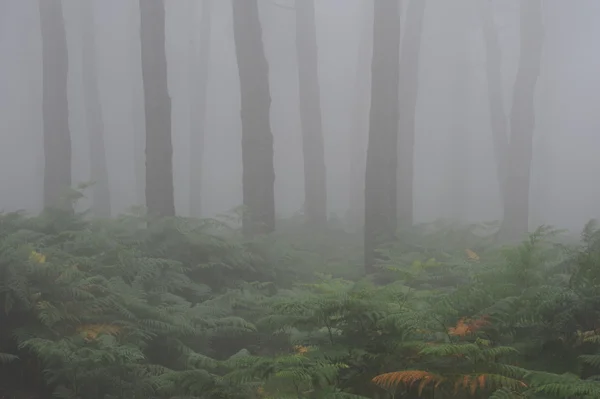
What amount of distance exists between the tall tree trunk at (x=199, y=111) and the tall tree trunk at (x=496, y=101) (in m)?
11.6

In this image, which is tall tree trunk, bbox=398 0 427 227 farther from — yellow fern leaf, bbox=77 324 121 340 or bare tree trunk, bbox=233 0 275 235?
yellow fern leaf, bbox=77 324 121 340

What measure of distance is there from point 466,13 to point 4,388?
1138 inches

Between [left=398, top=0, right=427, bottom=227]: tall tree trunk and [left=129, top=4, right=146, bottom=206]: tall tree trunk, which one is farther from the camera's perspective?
[left=129, top=4, right=146, bottom=206]: tall tree trunk

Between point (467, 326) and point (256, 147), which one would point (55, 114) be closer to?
point (256, 147)

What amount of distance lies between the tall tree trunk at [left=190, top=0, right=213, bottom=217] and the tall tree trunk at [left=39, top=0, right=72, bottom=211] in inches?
395

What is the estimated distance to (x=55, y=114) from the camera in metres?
16.2

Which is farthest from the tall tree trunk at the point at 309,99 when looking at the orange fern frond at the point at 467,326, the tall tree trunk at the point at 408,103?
the orange fern frond at the point at 467,326

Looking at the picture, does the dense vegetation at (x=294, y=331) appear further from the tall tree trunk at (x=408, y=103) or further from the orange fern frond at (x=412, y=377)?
the tall tree trunk at (x=408, y=103)

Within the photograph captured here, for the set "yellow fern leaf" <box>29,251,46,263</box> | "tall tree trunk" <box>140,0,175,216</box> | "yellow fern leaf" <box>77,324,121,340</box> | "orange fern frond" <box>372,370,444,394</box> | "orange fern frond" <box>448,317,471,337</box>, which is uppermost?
"tall tree trunk" <box>140,0,175,216</box>

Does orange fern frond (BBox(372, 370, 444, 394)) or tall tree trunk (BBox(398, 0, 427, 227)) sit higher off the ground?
tall tree trunk (BBox(398, 0, 427, 227))

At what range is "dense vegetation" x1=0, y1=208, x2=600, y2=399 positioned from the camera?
4043 mm

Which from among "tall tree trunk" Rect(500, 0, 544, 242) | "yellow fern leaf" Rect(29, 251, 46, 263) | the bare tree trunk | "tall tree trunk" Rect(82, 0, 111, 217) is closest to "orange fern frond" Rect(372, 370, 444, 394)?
"yellow fern leaf" Rect(29, 251, 46, 263)

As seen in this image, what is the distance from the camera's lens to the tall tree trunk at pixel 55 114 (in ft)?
52.3

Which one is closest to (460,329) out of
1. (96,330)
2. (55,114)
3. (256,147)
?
(96,330)
